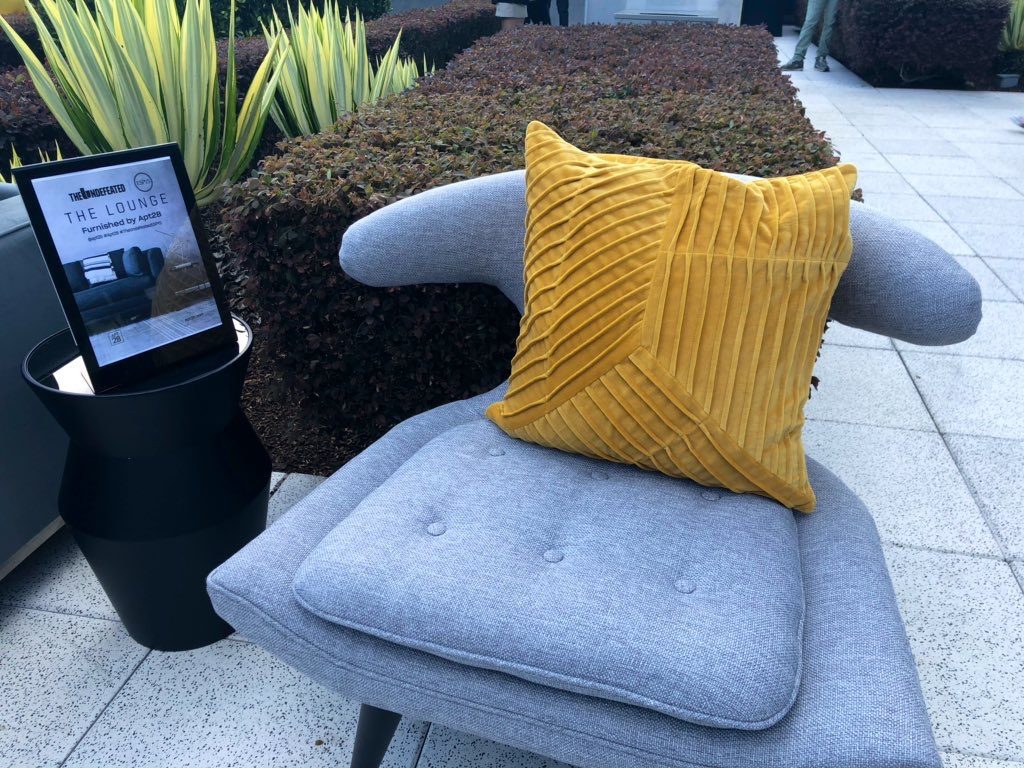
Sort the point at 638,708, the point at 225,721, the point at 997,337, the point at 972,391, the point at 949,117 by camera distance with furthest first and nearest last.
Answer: the point at 949,117, the point at 997,337, the point at 972,391, the point at 225,721, the point at 638,708

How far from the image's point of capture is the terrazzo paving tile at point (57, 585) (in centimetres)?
197

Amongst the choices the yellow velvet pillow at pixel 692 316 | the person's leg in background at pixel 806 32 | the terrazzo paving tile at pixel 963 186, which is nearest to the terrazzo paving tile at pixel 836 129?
the terrazzo paving tile at pixel 963 186

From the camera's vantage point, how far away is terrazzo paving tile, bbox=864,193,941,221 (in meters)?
4.59

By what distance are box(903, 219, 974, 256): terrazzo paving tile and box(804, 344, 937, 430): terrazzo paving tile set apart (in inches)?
50.2

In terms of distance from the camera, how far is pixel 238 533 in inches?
70.1

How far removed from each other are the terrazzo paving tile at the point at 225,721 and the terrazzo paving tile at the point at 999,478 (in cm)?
171

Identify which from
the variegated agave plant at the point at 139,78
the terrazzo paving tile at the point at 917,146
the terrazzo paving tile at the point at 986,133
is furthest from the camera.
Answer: the terrazzo paving tile at the point at 986,133

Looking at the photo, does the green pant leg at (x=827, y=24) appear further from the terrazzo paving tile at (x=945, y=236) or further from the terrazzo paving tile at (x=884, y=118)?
the terrazzo paving tile at (x=945, y=236)

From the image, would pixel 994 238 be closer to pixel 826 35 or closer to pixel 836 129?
pixel 836 129

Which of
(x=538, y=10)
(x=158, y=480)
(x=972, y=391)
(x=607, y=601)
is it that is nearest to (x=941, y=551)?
(x=972, y=391)

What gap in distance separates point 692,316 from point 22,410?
162 centimetres

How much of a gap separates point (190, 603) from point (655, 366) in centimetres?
120

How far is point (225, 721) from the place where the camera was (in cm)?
165

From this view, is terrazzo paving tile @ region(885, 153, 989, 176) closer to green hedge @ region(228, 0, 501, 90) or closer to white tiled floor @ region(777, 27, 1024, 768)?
white tiled floor @ region(777, 27, 1024, 768)
